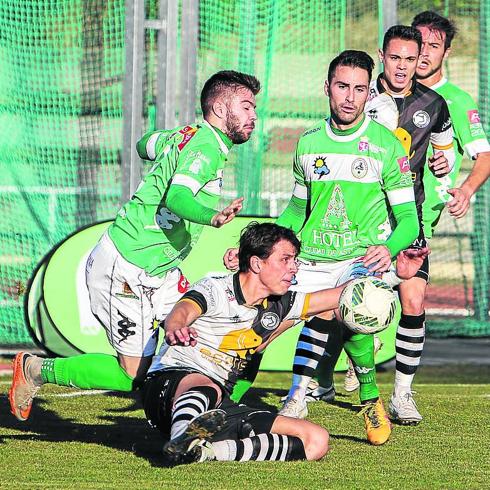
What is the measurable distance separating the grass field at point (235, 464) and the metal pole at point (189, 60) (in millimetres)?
3111

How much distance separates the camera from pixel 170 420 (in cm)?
597

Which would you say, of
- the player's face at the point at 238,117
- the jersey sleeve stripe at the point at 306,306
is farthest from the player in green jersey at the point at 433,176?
the player's face at the point at 238,117

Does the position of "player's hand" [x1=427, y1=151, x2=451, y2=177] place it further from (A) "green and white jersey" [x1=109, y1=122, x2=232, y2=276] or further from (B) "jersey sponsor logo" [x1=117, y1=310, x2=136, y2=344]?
(B) "jersey sponsor logo" [x1=117, y1=310, x2=136, y2=344]

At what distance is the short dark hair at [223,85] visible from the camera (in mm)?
6687

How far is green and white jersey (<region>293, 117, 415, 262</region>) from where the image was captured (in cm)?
723

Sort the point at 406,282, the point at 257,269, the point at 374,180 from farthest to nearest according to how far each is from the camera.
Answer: the point at 406,282, the point at 374,180, the point at 257,269

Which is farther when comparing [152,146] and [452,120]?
[452,120]

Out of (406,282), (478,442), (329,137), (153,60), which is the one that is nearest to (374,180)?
(329,137)

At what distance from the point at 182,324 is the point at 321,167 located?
203 cm

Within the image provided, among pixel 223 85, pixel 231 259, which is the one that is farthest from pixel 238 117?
pixel 231 259

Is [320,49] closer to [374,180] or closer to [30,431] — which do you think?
[374,180]

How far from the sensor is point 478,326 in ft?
40.9

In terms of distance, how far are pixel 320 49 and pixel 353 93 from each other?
5399mm

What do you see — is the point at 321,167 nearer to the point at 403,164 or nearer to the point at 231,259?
the point at 403,164
